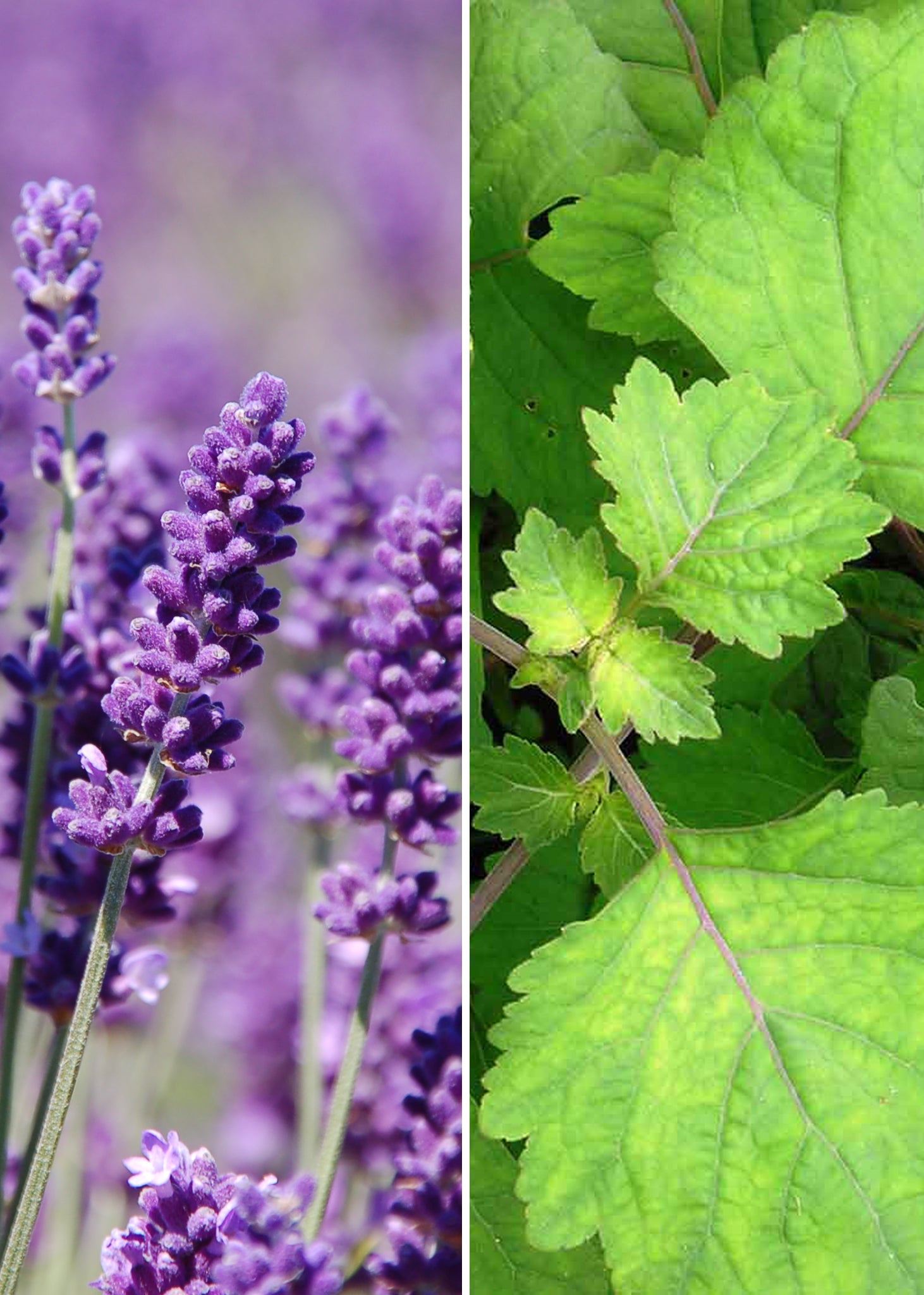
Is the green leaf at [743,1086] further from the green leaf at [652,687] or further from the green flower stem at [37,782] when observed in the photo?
the green flower stem at [37,782]

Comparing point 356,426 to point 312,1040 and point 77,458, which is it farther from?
point 312,1040

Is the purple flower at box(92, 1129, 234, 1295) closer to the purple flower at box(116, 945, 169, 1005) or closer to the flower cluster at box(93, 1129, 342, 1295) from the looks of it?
the flower cluster at box(93, 1129, 342, 1295)

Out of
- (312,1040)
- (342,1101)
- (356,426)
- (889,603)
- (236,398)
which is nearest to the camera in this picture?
(342,1101)

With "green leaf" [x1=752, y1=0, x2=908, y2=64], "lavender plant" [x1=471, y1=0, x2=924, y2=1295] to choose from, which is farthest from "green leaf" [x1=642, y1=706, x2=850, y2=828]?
"green leaf" [x1=752, y1=0, x2=908, y2=64]

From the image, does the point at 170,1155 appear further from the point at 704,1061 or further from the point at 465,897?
the point at 704,1061

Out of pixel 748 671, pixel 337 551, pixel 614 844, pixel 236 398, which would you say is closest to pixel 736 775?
pixel 748 671

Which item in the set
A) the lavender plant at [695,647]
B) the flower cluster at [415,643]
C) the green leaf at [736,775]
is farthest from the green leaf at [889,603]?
the flower cluster at [415,643]
